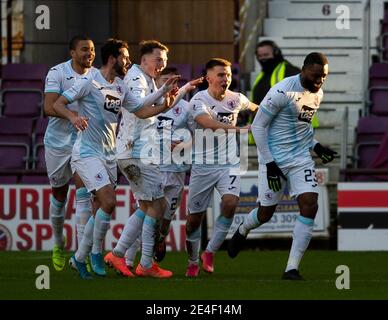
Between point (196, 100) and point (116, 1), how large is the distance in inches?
367

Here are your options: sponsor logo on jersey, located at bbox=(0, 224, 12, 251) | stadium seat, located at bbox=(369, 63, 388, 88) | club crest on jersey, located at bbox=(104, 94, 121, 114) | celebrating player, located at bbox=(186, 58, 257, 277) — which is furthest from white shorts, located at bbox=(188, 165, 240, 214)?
stadium seat, located at bbox=(369, 63, 388, 88)

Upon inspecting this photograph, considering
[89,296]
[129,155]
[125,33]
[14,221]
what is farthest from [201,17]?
[89,296]

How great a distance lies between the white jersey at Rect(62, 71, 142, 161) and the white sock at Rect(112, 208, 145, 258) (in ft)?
2.43

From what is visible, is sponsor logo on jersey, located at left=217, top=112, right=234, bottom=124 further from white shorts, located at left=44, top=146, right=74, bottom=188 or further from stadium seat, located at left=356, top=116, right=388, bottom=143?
stadium seat, located at left=356, top=116, right=388, bottom=143

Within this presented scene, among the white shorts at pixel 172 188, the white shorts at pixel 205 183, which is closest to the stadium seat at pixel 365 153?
the white shorts at pixel 172 188

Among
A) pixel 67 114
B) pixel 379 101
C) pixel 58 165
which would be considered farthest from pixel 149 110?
pixel 379 101

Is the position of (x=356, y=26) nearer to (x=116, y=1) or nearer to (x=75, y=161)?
(x=116, y=1)

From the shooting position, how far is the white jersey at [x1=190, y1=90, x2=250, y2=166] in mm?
14688

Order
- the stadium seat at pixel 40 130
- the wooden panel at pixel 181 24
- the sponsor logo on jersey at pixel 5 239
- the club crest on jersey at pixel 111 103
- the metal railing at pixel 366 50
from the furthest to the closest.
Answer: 1. the wooden panel at pixel 181 24
2. the metal railing at pixel 366 50
3. the stadium seat at pixel 40 130
4. the sponsor logo on jersey at pixel 5 239
5. the club crest on jersey at pixel 111 103

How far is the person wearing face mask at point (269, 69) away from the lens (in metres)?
18.9

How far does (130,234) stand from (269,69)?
5700 mm

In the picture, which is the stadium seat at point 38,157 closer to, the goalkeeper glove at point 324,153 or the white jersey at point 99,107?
the white jersey at point 99,107

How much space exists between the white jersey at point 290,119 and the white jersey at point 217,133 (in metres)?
1.01
